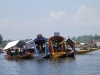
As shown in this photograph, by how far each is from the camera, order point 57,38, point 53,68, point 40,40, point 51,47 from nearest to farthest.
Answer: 1. point 53,68
2. point 51,47
3. point 57,38
4. point 40,40

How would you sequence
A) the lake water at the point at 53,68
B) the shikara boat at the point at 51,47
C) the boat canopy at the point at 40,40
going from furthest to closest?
the boat canopy at the point at 40,40, the shikara boat at the point at 51,47, the lake water at the point at 53,68

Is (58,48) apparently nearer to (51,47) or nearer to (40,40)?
(40,40)

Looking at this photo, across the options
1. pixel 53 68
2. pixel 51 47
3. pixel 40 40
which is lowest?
pixel 53 68

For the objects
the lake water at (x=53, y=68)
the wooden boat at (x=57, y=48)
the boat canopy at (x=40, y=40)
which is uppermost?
the boat canopy at (x=40, y=40)

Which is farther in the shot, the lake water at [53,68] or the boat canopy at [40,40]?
the boat canopy at [40,40]

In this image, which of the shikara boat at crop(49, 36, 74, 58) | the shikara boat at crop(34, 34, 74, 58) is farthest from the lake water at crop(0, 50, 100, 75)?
the shikara boat at crop(34, 34, 74, 58)

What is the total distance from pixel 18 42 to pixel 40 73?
92.8 feet

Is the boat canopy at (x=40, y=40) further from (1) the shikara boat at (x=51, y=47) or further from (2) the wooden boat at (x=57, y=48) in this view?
(2) the wooden boat at (x=57, y=48)

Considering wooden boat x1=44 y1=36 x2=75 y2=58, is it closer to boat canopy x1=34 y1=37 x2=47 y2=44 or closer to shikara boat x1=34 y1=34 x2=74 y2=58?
shikara boat x1=34 y1=34 x2=74 y2=58

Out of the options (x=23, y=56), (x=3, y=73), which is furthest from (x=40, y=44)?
(x=3, y=73)

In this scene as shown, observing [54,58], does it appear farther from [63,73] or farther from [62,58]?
[63,73]

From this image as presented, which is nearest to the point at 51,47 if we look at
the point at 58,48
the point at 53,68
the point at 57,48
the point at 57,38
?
the point at 57,38

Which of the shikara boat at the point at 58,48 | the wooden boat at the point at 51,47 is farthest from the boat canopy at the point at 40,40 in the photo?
the shikara boat at the point at 58,48

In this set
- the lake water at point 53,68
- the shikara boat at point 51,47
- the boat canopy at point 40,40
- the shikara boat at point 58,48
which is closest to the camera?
the lake water at point 53,68
